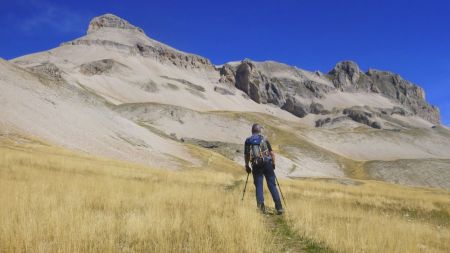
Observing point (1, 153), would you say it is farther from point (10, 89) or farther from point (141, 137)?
point (141, 137)

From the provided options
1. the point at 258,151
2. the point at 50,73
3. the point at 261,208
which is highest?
the point at 50,73

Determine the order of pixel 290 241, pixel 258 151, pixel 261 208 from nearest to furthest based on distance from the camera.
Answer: pixel 290 241
pixel 261 208
pixel 258 151

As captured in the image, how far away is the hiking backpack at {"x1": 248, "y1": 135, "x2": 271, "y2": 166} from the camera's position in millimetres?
12773

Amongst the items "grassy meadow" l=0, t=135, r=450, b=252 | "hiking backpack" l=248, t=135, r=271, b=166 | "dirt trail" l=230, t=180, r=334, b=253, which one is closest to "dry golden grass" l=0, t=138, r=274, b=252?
"grassy meadow" l=0, t=135, r=450, b=252

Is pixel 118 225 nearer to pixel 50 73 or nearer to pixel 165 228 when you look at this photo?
pixel 165 228

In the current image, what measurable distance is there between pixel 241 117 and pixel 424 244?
129 m

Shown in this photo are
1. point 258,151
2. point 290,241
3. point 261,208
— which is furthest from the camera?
point 258,151

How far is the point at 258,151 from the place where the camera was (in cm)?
1282

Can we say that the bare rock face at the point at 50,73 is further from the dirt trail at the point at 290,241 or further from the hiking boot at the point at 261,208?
the dirt trail at the point at 290,241

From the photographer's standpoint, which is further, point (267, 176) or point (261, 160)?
point (267, 176)

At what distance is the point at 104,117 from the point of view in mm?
59531

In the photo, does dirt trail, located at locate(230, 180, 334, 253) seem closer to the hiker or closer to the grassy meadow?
the grassy meadow

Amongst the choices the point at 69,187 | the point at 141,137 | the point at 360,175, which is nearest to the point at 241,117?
the point at 360,175

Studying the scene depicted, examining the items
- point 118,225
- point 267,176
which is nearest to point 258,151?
point 267,176
